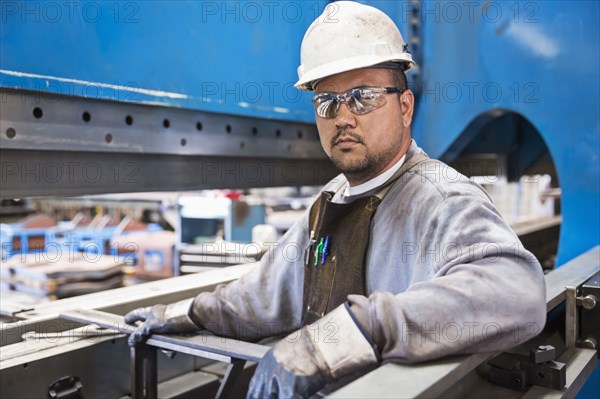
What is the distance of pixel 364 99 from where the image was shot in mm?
1300

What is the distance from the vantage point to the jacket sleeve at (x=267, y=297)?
151cm

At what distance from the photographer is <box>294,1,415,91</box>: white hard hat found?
127cm

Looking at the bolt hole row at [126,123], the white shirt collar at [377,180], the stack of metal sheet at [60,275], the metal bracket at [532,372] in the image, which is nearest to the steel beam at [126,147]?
the bolt hole row at [126,123]

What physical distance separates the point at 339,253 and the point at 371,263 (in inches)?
3.3

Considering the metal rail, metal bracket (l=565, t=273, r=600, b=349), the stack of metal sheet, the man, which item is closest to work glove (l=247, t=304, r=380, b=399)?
the man

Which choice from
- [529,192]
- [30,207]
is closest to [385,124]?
[529,192]

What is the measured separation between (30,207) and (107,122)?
8598 mm

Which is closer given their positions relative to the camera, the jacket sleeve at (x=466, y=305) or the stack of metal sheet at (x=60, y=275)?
the jacket sleeve at (x=466, y=305)

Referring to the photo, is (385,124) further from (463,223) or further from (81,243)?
(81,243)

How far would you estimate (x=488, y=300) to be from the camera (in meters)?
0.95

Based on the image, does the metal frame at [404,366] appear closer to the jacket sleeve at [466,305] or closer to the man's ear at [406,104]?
the jacket sleeve at [466,305]

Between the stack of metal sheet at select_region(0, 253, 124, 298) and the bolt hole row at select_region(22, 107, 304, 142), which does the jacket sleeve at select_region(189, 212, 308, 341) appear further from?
the stack of metal sheet at select_region(0, 253, 124, 298)

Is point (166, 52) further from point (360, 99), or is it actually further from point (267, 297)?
point (267, 297)

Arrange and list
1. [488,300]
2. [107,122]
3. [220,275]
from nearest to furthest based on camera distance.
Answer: [488,300], [107,122], [220,275]
